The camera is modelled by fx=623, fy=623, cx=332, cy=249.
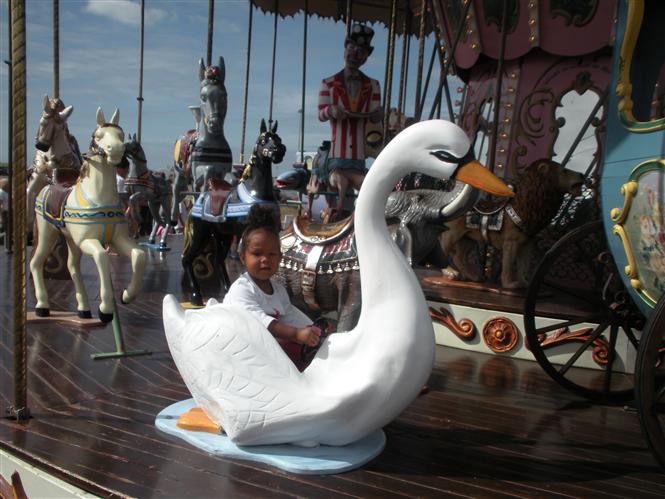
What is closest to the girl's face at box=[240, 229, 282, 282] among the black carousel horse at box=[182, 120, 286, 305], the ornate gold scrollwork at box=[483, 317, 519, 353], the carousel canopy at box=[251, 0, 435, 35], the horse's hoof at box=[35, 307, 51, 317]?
the ornate gold scrollwork at box=[483, 317, 519, 353]

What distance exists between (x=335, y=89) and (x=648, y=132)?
4.52 meters

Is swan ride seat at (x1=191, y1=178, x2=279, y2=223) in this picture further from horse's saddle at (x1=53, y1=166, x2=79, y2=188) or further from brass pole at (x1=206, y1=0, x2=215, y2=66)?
brass pole at (x1=206, y1=0, x2=215, y2=66)

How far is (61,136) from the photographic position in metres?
6.48

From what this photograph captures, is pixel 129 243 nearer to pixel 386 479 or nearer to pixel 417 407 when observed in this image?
pixel 417 407

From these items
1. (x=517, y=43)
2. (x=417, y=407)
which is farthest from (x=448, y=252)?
(x=417, y=407)

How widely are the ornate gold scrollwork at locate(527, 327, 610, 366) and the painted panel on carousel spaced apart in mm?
1568

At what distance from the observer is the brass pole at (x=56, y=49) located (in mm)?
6914

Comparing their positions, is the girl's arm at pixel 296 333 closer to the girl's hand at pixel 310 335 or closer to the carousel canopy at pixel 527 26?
the girl's hand at pixel 310 335

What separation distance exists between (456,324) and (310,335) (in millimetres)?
2553

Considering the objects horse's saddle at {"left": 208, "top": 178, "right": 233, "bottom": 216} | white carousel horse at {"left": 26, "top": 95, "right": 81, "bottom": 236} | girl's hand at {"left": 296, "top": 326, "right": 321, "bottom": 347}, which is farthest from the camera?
white carousel horse at {"left": 26, "top": 95, "right": 81, "bottom": 236}

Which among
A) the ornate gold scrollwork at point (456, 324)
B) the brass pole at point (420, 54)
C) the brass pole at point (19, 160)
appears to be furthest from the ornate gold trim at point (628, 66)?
the brass pole at point (420, 54)

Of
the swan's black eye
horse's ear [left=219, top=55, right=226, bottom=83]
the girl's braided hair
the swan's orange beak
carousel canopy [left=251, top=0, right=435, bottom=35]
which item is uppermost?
carousel canopy [left=251, top=0, right=435, bottom=35]

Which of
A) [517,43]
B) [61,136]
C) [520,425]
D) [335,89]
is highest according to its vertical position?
[517,43]

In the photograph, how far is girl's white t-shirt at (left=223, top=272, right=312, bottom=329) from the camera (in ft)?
8.59
